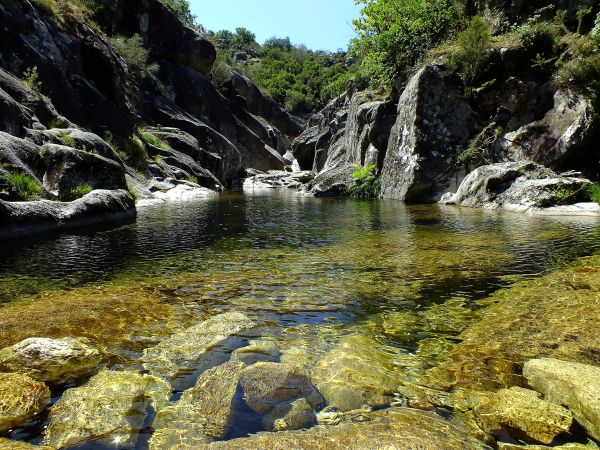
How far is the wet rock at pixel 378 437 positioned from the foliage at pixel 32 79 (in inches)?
1053

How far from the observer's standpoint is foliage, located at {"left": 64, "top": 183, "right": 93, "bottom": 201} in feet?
53.7

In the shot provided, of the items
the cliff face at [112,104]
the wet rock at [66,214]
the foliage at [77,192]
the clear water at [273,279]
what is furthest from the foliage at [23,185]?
the clear water at [273,279]

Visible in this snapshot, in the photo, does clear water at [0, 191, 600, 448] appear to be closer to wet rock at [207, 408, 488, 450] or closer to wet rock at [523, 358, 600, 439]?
wet rock at [207, 408, 488, 450]

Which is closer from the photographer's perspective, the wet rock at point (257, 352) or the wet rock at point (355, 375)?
the wet rock at point (355, 375)

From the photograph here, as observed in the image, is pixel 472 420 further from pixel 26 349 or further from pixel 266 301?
pixel 26 349

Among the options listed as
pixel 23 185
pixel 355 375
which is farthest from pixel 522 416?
pixel 23 185

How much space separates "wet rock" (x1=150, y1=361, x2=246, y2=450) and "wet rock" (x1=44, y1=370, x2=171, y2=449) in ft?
0.62

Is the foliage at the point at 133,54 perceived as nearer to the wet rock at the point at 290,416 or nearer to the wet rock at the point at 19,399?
the wet rock at the point at 19,399

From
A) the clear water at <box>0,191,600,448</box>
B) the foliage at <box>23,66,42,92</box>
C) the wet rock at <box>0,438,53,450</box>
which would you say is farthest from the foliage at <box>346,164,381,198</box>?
the wet rock at <box>0,438,53,450</box>

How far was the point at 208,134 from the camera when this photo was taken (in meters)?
51.8

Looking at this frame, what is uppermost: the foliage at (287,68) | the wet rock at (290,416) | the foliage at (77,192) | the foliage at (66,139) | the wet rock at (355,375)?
the foliage at (287,68)

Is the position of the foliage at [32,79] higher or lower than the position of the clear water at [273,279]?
higher

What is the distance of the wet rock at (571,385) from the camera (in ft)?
9.99

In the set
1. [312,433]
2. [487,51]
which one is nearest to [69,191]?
[312,433]
